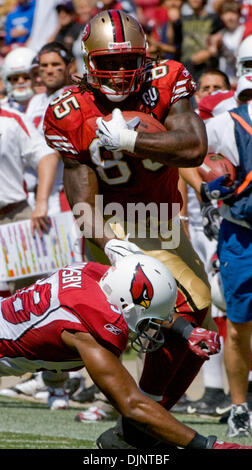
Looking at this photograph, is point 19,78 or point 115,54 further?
point 19,78

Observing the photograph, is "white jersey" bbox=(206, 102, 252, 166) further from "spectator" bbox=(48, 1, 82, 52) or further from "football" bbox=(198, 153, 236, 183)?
"spectator" bbox=(48, 1, 82, 52)

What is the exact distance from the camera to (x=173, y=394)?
14.0ft

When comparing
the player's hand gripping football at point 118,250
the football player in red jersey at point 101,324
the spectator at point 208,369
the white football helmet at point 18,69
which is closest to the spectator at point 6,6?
the white football helmet at point 18,69

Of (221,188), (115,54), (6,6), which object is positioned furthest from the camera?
(6,6)

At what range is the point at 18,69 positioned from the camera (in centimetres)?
766

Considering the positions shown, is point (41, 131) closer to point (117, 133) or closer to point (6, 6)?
point (117, 133)

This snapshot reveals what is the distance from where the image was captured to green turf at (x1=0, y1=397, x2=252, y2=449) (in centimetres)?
453

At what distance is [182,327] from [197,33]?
6.41 meters

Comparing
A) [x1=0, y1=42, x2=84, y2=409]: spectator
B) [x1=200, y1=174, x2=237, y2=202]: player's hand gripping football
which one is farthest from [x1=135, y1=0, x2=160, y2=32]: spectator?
[x1=200, y1=174, x2=237, y2=202]: player's hand gripping football

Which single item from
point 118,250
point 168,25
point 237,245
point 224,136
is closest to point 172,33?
point 168,25

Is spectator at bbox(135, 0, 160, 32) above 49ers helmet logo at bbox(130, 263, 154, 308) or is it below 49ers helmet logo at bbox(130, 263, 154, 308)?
below

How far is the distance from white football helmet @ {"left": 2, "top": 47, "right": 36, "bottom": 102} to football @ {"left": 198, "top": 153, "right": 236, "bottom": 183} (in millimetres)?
2890

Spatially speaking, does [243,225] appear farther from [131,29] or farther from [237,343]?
[131,29]

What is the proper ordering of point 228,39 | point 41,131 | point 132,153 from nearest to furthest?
point 132,153, point 41,131, point 228,39
